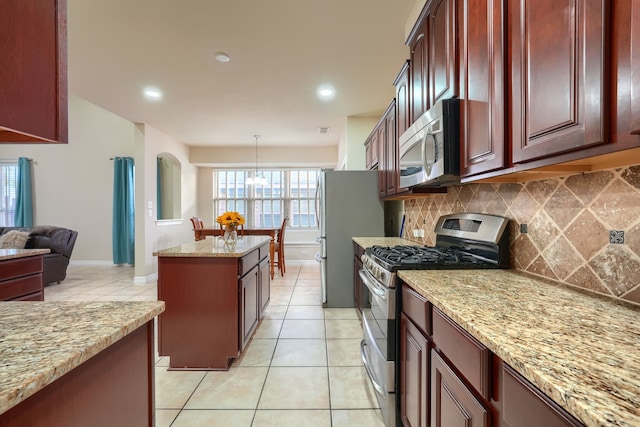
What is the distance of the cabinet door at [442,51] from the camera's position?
144 cm

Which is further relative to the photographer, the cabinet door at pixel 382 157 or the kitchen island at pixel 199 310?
the cabinet door at pixel 382 157

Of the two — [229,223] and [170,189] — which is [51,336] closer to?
[229,223]

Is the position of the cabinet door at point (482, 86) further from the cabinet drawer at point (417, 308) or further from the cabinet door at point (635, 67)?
the cabinet drawer at point (417, 308)

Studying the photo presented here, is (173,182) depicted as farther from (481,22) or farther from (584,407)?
(584,407)

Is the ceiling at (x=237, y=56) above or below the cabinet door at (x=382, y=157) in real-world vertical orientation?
above

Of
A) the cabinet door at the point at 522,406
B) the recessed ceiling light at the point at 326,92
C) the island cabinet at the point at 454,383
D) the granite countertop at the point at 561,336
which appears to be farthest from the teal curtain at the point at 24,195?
the cabinet door at the point at 522,406

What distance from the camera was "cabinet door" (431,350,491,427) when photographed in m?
0.81

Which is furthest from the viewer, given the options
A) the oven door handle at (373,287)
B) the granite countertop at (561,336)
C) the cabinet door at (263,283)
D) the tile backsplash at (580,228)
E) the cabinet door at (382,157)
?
the cabinet door at (382,157)

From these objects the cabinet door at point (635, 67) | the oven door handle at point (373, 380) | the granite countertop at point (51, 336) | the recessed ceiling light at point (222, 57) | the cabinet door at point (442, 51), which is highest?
the recessed ceiling light at point (222, 57)

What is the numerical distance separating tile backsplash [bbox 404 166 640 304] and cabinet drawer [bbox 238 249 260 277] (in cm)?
176

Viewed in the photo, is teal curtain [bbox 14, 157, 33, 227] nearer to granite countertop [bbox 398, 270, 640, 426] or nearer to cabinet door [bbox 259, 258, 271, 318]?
cabinet door [bbox 259, 258, 271, 318]

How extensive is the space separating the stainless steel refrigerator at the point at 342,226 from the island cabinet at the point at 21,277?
262 centimetres

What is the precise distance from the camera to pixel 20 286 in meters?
2.15

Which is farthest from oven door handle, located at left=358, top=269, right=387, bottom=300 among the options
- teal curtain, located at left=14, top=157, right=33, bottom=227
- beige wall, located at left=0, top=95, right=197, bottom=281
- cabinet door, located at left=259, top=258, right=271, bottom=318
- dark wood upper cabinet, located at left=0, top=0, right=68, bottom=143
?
teal curtain, located at left=14, top=157, right=33, bottom=227
